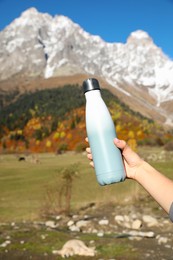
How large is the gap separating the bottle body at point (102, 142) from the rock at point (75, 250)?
553 cm

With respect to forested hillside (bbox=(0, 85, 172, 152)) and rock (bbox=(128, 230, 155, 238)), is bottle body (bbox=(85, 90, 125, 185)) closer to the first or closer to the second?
rock (bbox=(128, 230, 155, 238))

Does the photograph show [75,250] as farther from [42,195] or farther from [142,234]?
[42,195]

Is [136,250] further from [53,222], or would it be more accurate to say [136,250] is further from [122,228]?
[53,222]

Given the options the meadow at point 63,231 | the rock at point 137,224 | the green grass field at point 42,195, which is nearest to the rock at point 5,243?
the meadow at point 63,231

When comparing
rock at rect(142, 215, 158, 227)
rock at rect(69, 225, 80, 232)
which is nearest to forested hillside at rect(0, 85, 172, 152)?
A: rock at rect(142, 215, 158, 227)

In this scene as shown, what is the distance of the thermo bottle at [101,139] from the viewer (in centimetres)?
299

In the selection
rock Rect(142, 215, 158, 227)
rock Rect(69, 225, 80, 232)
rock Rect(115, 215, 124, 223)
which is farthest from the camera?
rock Rect(115, 215, 124, 223)

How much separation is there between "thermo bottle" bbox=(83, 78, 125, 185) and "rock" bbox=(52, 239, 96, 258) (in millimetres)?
5523

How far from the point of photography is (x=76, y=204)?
16.9 meters

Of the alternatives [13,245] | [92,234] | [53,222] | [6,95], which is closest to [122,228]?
[92,234]

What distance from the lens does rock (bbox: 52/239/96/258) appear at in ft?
26.8

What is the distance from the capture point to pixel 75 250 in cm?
825

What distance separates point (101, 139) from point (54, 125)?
381 ft

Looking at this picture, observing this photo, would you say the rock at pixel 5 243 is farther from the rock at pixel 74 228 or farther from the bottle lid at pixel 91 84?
the bottle lid at pixel 91 84
